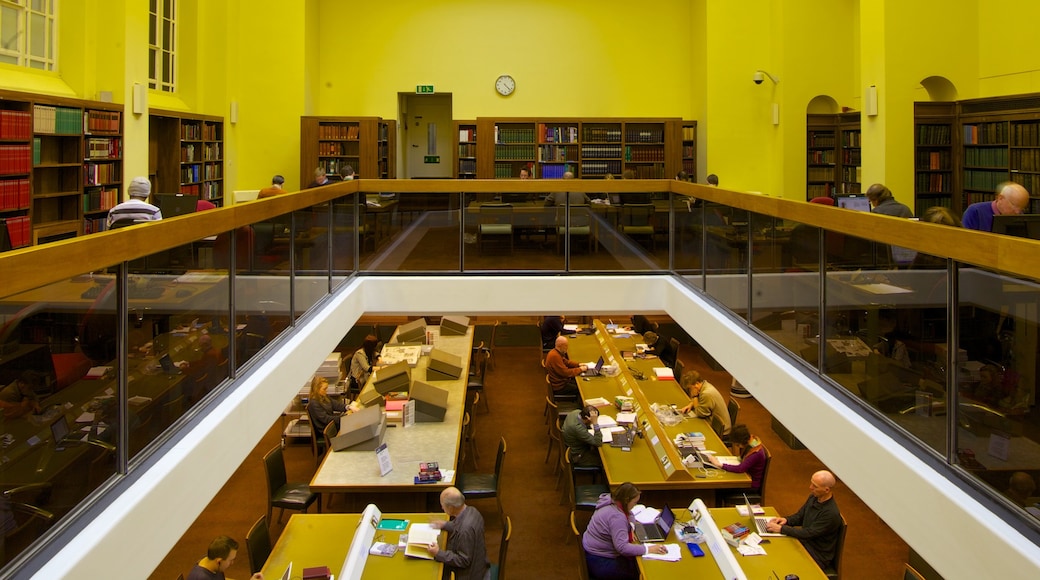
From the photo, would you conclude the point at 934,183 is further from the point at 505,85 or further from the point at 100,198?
the point at 100,198

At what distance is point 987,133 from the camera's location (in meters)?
10.8

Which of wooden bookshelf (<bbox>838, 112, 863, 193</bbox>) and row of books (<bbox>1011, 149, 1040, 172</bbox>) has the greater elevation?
wooden bookshelf (<bbox>838, 112, 863, 193</bbox>)

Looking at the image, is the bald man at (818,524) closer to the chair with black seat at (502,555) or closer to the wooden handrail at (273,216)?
the chair with black seat at (502,555)

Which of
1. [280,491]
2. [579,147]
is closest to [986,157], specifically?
[579,147]

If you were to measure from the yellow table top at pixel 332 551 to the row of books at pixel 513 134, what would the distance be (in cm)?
822

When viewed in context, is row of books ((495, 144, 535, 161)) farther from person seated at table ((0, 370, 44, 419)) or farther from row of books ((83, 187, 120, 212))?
person seated at table ((0, 370, 44, 419))

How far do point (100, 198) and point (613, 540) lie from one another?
6584 millimetres

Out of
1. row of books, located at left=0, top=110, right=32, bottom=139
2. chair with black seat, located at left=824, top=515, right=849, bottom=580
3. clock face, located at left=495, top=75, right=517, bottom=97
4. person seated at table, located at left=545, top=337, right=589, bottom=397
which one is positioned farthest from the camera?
clock face, located at left=495, top=75, right=517, bottom=97

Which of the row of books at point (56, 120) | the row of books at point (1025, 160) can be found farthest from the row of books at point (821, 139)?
the row of books at point (56, 120)

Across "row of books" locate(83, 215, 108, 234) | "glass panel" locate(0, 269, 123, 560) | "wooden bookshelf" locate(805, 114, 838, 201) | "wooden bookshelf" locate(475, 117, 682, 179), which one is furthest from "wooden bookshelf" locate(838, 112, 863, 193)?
"glass panel" locate(0, 269, 123, 560)

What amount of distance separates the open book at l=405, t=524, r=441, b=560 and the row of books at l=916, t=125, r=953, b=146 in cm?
861

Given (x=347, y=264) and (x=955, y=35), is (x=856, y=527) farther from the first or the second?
(x=955, y=35)

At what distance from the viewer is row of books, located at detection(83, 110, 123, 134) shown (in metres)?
8.45

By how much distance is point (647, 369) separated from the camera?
10227 millimetres
